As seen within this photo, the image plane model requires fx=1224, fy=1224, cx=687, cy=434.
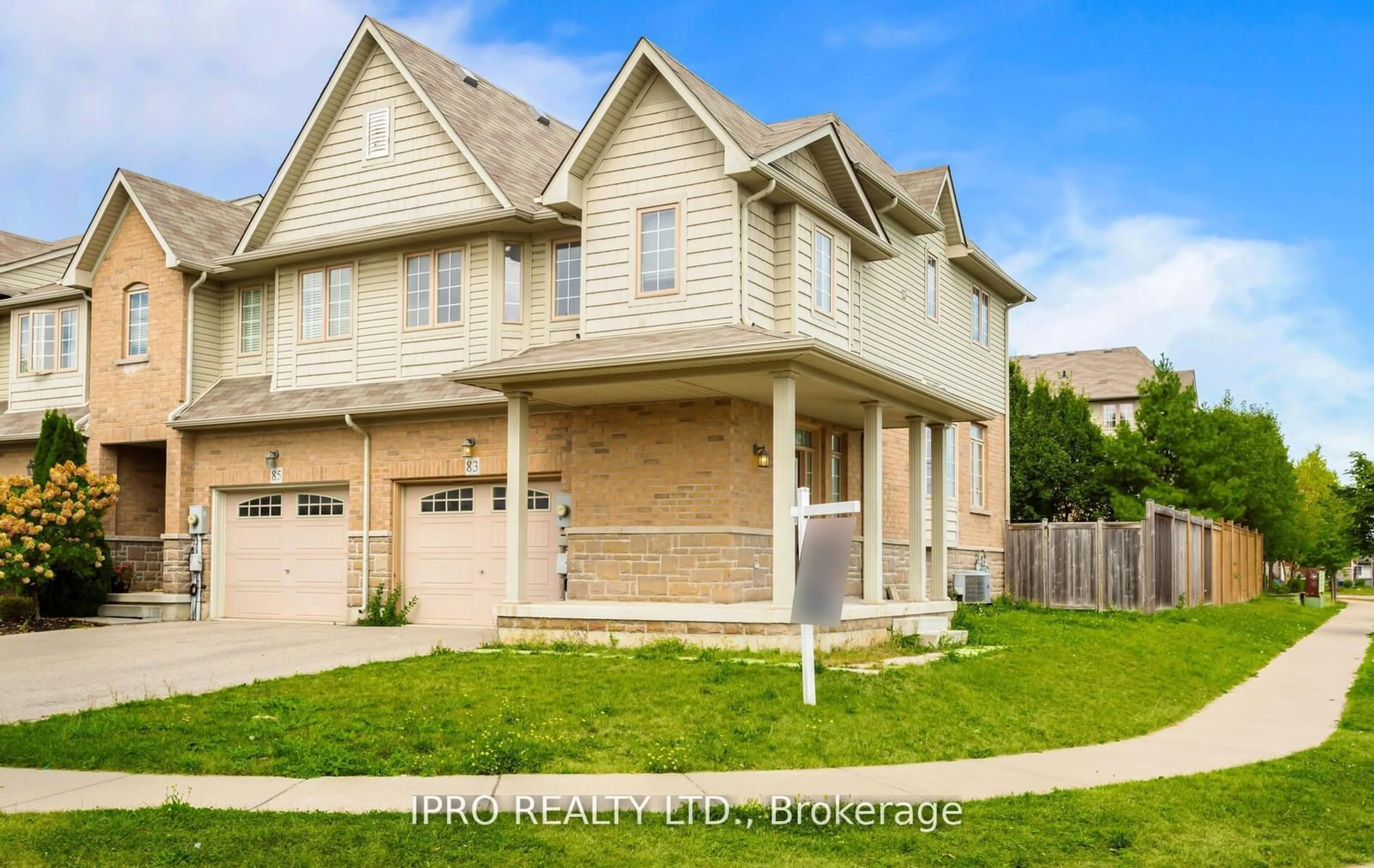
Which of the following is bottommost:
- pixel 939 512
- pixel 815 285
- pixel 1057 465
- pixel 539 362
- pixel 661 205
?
pixel 939 512

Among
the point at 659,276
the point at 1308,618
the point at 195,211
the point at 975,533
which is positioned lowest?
the point at 1308,618

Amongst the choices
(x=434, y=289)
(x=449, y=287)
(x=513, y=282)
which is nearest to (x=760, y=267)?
(x=513, y=282)

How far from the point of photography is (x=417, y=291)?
20.1 metres

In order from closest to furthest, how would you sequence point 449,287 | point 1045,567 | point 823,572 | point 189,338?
point 823,572 < point 449,287 < point 189,338 < point 1045,567

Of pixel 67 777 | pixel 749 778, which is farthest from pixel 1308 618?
pixel 67 777

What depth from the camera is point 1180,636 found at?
20.4m

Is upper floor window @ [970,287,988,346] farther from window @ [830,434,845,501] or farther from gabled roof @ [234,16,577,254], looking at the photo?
gabled roof @ [234,16,577,254]

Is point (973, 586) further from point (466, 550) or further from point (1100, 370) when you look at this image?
point (1100, 370)

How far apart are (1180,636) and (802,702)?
1225 cm

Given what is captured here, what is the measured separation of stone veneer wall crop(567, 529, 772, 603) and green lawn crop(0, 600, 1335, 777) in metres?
2.32

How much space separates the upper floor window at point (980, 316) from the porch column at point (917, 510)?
9548mm

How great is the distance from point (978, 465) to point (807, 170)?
39.4 feet

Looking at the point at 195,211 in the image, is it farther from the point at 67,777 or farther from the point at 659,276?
the point at 67,777

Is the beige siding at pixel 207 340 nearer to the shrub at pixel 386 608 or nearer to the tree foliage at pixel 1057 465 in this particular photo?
the shrub at pixel 386 608
